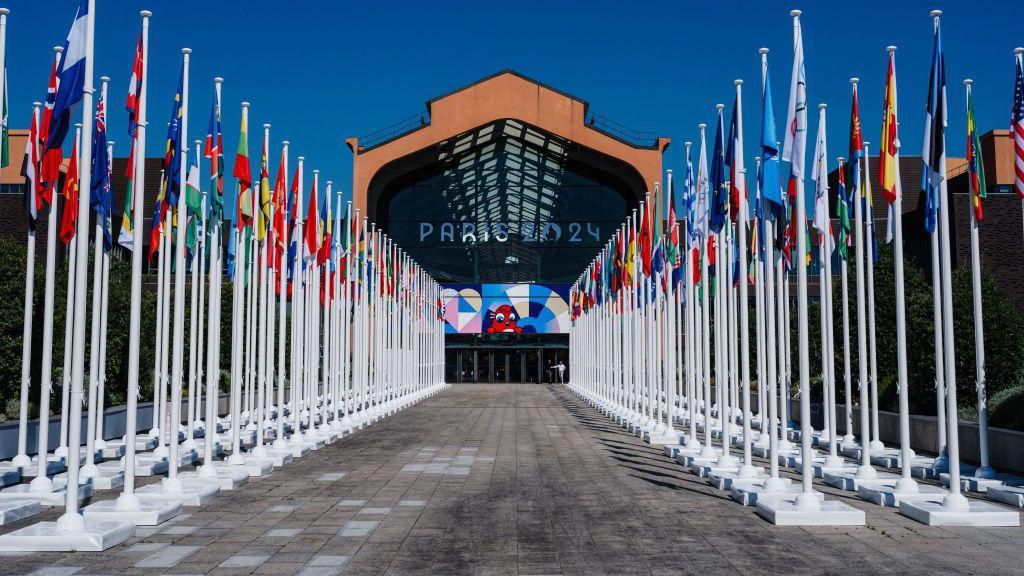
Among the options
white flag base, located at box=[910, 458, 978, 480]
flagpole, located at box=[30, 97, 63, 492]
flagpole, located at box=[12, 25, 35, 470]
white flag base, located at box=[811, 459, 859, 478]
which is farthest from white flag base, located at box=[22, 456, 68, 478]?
white flag base, located at box=[910, 458, 978, 480]

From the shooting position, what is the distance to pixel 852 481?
17906 millimetres

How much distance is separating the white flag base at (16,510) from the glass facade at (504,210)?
199ft

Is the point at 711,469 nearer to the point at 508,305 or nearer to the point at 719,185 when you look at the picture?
the point at 719,185

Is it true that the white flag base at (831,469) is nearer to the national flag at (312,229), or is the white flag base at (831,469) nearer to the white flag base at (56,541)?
the white flag base at (56,541)

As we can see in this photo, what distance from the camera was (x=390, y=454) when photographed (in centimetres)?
2498

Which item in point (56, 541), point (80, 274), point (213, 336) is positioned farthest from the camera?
point (213, 336)

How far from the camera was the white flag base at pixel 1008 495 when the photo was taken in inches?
612

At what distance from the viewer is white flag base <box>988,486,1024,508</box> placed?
1555cm

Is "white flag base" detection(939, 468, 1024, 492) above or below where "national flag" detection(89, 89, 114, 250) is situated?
below

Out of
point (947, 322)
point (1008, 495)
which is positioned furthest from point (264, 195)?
point (1008, 495)

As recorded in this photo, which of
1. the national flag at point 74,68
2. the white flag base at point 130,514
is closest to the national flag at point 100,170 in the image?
the national flag at point 74,68

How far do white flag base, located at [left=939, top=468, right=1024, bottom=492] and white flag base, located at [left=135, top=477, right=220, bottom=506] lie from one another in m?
12.2

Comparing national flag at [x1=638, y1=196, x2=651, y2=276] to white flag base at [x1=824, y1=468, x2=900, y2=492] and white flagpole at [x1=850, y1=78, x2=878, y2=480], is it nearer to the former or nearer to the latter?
white flagpole at [x1=850, y1=78, x2=878, y2=480]

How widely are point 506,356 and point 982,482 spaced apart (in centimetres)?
→ 6649
